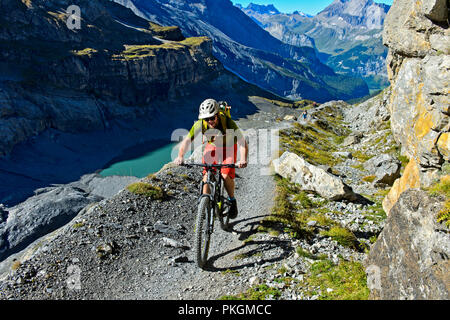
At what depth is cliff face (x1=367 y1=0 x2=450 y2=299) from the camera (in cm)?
489

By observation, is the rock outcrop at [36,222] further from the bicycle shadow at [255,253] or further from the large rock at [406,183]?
the large rock at [406,183]

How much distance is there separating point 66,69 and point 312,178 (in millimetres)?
162546

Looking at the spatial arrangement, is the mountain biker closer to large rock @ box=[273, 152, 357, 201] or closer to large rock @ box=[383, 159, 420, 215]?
large rock @ box=[273, 152, 357, 201]

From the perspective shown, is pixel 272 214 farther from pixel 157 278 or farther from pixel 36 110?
pixel 36 110

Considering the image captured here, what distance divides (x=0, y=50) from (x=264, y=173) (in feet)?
537

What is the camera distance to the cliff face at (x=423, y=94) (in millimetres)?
9469

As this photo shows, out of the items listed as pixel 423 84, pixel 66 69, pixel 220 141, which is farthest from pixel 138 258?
pixel 66 69

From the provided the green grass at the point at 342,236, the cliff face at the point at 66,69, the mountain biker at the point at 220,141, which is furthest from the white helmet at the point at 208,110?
the cliff face at the point at 66,69

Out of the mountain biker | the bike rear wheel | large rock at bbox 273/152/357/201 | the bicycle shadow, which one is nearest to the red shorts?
the mountain biker

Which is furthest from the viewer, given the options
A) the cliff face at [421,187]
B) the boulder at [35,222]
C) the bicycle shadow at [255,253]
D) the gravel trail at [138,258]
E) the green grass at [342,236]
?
the boulder at [35,222]

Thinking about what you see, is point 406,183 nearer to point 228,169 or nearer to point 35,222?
point 228,169

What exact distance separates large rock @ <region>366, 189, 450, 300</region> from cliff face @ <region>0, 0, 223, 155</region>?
133 meters

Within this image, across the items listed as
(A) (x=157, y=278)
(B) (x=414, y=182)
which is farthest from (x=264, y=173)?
(A) (x=157, y=278)

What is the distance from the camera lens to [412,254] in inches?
209
